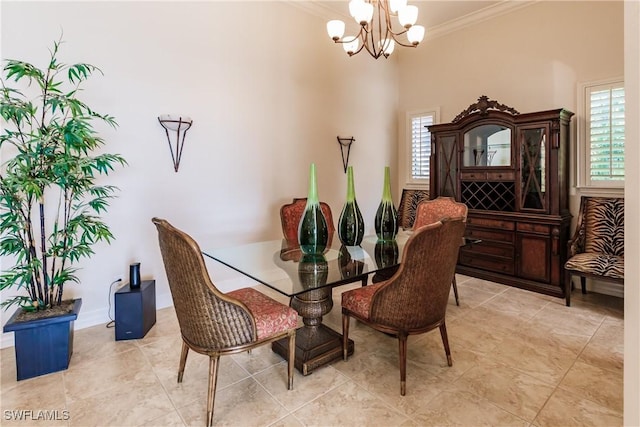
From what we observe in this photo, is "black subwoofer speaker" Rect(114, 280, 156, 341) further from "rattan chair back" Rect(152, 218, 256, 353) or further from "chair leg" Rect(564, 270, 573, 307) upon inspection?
"chair leg" Rect(564, 270, 573, 307)

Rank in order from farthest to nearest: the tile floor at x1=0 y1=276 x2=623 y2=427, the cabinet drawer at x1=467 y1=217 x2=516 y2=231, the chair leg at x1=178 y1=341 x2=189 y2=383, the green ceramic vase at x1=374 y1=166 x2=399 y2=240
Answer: the cabinet drawer at x1=467 y1=217 x2=516 y2=231
the green ceramic vase at x1=374 y1=166 x2=399 y2=240
the chair leg at x1=178 y1=341 x2=189 y2=383
the tile floor at x1=0 y1=276 x2=623 y2=427

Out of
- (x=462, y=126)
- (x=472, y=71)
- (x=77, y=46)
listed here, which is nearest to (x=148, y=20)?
(x=77, y=46)

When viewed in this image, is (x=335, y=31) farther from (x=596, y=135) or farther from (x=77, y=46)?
(x=596, y=135)

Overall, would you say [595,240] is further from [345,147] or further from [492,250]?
[345,147]

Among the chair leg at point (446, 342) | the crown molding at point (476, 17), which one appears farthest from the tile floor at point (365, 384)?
the crown molding at point (476, 17)

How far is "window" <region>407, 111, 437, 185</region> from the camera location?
4.93m

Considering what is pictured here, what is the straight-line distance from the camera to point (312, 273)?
205 cm

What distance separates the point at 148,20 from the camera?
10.0 ft

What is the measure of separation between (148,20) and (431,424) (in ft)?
12.3

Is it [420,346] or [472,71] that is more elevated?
[472,71]

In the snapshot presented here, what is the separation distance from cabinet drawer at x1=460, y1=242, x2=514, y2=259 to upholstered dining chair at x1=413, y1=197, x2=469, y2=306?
94cm

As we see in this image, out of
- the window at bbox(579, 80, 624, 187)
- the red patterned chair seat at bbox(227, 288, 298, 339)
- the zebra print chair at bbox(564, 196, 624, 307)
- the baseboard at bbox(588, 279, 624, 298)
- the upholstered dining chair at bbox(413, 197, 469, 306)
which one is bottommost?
the baseboard at bbox(588, 279, 624, 298)

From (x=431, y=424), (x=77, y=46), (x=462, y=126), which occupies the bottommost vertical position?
(x=431, y=424)

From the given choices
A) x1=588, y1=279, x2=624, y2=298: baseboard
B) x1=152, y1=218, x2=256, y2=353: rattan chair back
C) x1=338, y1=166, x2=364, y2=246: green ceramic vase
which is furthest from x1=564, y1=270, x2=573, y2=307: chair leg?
x1=152, y1=218, x2=256, y2=353: rattan chair back
